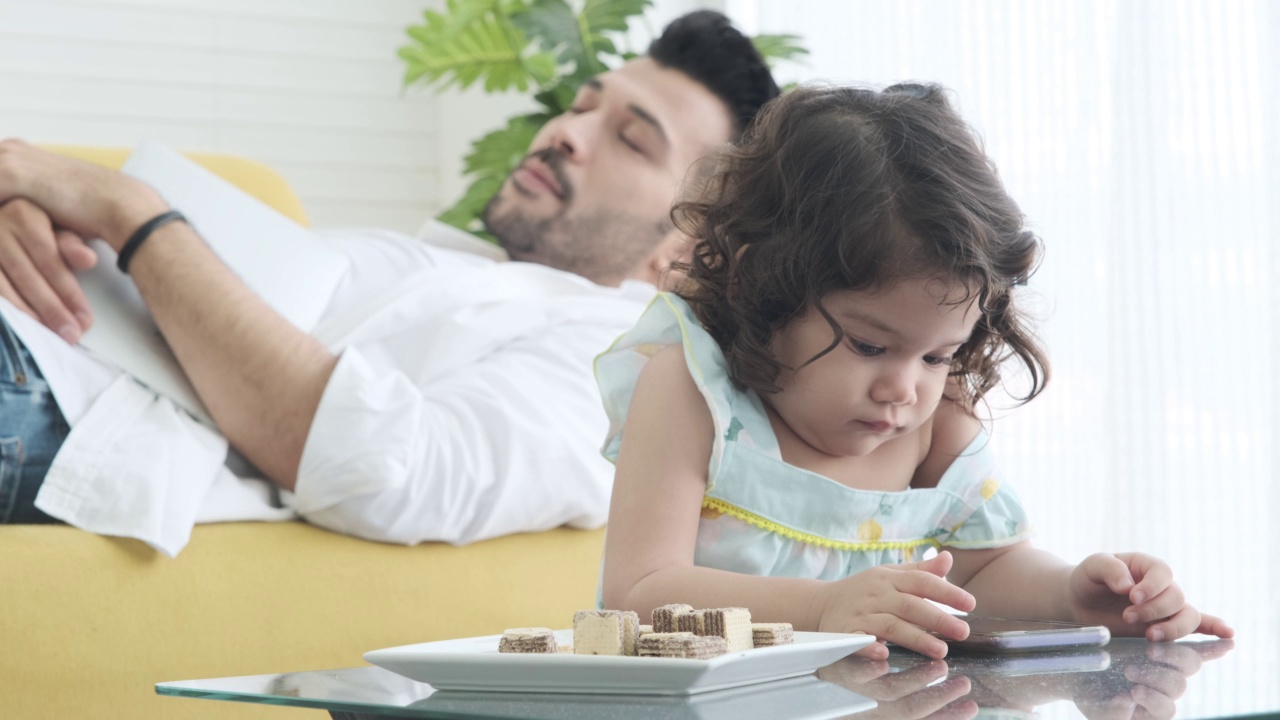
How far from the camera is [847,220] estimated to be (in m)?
0.96

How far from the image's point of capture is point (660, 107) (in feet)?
7.19

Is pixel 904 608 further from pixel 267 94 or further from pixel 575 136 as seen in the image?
pixel 267 94

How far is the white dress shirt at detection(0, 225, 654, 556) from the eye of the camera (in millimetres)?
1301

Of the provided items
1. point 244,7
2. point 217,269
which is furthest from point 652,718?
point 244,7

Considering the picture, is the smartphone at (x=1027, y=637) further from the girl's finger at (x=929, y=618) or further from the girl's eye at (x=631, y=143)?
the girl's eye at (x=631, y=143)

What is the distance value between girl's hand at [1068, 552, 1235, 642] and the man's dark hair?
139 cm

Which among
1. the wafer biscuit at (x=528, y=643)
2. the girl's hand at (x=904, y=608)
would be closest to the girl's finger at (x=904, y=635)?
the girl's hand at (x=904, y=608)

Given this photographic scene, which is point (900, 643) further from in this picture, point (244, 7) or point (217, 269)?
point (244, 7)

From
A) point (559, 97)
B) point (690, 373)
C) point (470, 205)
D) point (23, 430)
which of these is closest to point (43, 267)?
point (23, 430)

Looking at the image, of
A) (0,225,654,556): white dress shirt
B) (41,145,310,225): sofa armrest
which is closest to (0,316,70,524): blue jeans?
(0,225,654,556): white dress shirt

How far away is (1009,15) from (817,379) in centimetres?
153

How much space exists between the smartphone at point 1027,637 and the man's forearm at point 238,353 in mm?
866

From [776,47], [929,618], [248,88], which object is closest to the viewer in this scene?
[929,618]

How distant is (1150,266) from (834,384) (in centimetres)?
122
